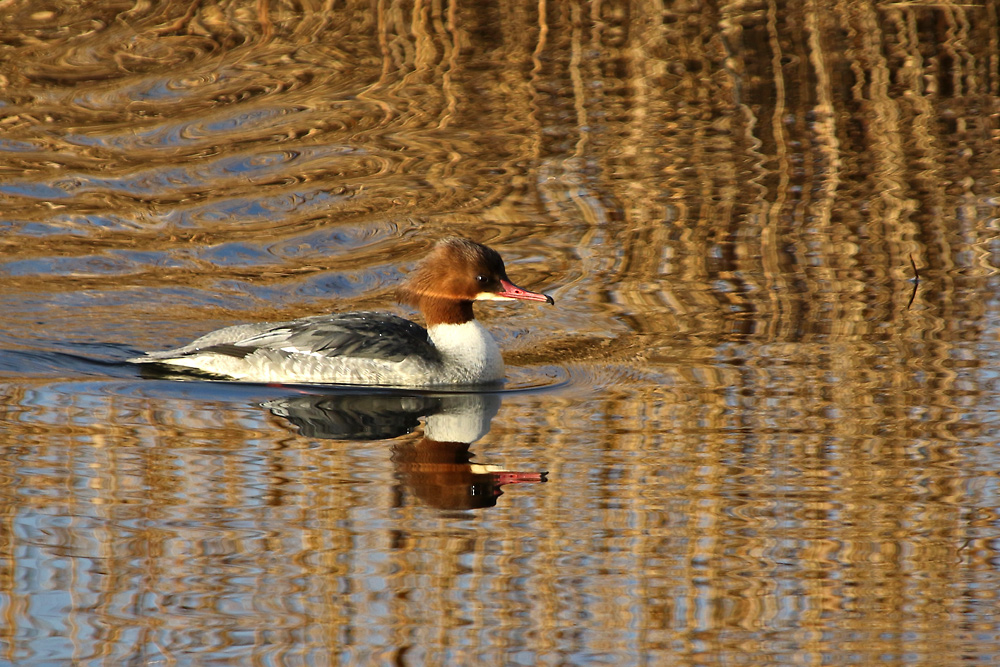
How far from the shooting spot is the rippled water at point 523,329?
18.2ft

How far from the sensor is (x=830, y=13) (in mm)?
15789

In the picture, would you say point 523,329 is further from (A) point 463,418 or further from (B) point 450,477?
(B) point 450,477

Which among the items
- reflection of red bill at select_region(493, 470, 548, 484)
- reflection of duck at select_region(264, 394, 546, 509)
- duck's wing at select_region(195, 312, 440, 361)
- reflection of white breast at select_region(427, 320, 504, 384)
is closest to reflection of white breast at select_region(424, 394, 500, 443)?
reflection of duck at select_region(264, 394, 546, 509)

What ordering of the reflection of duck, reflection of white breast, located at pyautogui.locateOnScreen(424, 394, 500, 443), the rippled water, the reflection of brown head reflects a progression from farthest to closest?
reflection of white breast, located at pyautogui.locateOnScreen(424, 394, 500, 443)
the reflection of duck
the reflection of brown head
the rippled water

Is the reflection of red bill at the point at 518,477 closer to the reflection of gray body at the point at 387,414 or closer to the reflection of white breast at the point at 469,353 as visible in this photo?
the reflection of gray body at the point at 387,414

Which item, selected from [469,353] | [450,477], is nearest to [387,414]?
[469,353]

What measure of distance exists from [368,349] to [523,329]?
167cm

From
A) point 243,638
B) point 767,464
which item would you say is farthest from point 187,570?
point 767,464

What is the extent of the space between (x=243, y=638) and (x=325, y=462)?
6.73 feet

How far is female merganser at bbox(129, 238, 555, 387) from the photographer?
893 centimetres

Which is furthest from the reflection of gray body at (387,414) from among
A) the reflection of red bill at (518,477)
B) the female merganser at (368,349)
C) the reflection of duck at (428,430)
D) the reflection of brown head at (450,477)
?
the reflection of red bill at (518,477)

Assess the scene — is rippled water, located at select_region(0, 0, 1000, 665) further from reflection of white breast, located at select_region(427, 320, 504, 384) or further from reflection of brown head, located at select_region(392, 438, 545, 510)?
reflection of white breast, located at select_region(427, 320, 504, 384)

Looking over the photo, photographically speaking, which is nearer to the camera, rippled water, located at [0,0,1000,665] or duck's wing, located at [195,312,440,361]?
rippled water, located at [0,0,1000,665]

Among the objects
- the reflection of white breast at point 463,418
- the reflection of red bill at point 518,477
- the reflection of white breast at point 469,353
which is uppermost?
the reflection of white breast at point 469,353
